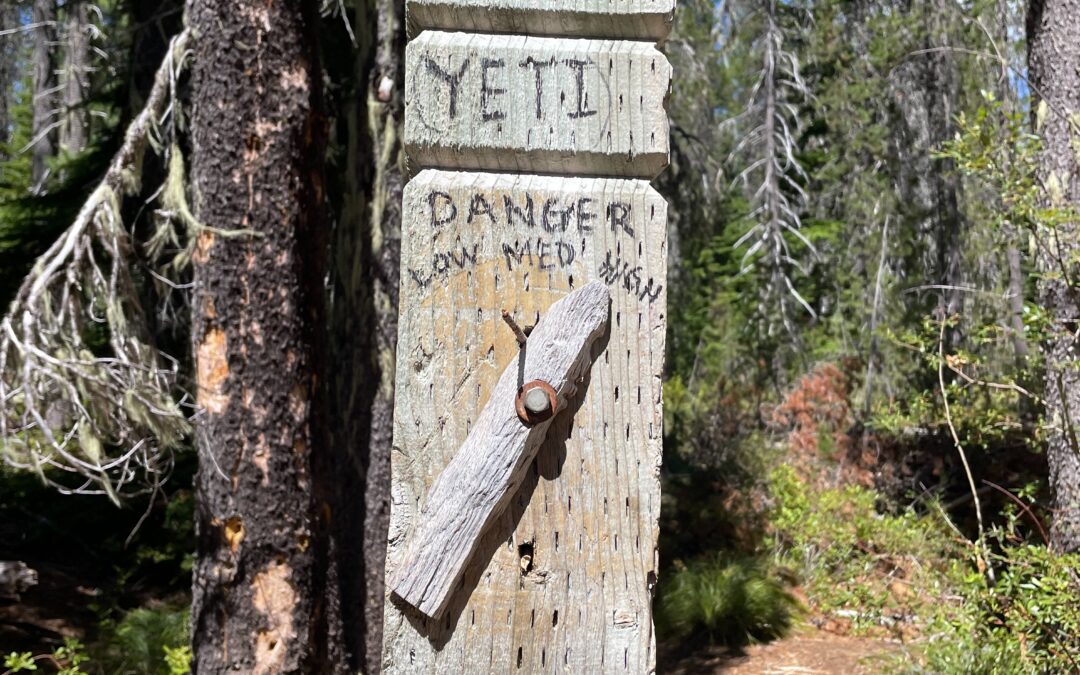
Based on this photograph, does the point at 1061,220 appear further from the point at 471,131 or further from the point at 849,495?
the point at 849,495

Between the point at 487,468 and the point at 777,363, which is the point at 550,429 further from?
the point at 777,363

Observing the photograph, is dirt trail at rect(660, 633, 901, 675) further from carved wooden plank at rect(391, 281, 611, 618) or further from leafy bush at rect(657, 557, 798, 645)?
carved wooden plank at rect(391, 281, 611, 618)

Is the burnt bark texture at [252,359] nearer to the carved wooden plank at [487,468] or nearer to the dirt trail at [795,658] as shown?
the carved wooden plank at [487,468]

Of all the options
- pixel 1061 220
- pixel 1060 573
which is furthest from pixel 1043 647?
pixel 1061 220

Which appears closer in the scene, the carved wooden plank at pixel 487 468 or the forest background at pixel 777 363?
the carved wooden plank at pixel 487 468

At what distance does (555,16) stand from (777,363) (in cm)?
1061

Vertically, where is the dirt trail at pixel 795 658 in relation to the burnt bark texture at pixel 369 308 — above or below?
below

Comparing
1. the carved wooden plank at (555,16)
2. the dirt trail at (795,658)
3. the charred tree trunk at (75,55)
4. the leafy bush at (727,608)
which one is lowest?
the dirt trail at (795,658)

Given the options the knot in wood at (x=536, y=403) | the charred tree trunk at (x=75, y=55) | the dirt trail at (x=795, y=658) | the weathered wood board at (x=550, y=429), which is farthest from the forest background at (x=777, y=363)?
the knot in wood at (x=536, y=403)

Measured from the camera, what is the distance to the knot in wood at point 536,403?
57.2 inches

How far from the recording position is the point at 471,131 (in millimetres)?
1536

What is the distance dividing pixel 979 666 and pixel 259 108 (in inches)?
191

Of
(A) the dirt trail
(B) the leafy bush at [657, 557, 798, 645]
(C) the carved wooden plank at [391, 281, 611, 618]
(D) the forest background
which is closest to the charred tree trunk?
(D) the forest background

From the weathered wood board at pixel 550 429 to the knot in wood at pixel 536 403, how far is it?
70mm
